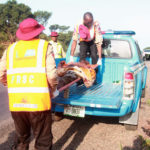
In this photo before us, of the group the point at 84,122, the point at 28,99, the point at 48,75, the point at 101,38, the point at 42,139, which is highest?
the point at 101,38

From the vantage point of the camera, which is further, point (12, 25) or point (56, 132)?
point (12, 25)

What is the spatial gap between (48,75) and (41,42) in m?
0.41

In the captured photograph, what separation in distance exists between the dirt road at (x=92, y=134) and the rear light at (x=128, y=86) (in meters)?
0.83

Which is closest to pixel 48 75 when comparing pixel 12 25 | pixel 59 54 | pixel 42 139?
pixel 42 139

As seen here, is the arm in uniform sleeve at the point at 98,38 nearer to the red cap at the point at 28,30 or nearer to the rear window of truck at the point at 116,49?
the rear window of truck at the point at 116,49

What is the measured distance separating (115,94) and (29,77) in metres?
2.17

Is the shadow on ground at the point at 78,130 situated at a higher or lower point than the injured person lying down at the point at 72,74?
lower

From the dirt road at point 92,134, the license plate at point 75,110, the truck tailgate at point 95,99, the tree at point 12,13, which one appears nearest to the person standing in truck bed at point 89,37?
the truck tailgate at point 95,99

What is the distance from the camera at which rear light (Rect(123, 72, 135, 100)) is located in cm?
331

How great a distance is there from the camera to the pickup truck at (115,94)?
335 cm

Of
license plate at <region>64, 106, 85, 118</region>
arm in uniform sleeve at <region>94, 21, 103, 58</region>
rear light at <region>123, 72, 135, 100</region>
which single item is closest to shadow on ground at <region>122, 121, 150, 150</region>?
rear light at <region>123, 72, 135, 100</region>

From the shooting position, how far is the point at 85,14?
5.05 metres

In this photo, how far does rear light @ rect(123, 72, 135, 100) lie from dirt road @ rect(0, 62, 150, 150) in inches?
32.8

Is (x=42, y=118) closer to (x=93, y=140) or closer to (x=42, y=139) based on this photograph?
(x=42, y=139)
